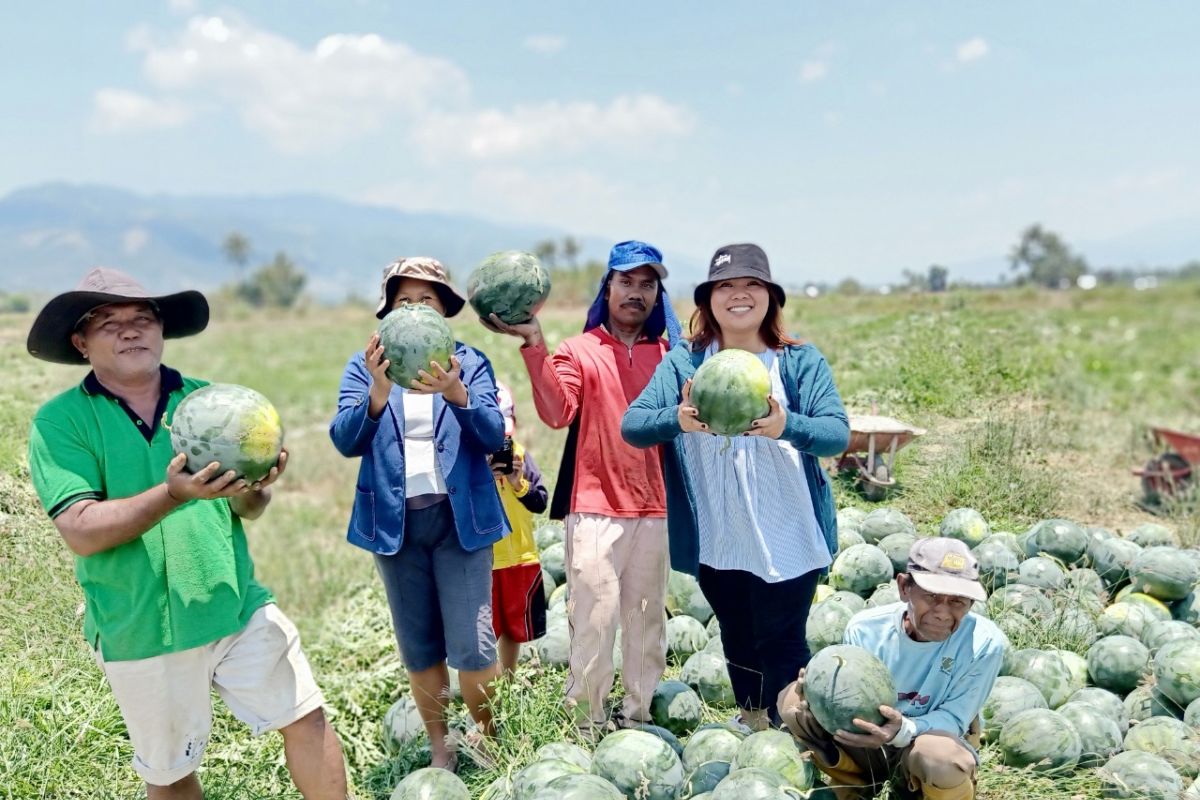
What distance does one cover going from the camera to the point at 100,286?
3.01 metres

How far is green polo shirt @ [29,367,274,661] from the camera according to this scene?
114 inches

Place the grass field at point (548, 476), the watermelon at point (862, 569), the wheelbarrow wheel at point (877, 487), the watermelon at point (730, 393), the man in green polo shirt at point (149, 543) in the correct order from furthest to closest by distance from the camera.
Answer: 1. the wheelbarrow wheel at point (877, 487)
2. the watermelon at point (862, 569)
3. the grass field at point (548, 476)
4. the watermelon at point (730, 393)
5. the man in green polo shirt at point (149, 543)

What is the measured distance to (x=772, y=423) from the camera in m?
3.16

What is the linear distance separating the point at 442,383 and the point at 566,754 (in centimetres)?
154

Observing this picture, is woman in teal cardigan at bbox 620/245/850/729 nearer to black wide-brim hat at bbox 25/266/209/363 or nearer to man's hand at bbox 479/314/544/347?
man's hand at bbox 479/314/544/347

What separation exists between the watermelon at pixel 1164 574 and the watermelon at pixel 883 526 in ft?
3.98

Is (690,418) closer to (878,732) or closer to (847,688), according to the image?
(847,688)

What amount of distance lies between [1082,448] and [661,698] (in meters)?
5.58

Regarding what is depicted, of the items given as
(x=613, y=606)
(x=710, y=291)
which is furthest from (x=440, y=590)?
(x=710, y=291)

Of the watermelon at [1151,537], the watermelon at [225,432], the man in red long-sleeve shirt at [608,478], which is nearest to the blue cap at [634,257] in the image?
the man in red long-sleeve shirt at [608,478]

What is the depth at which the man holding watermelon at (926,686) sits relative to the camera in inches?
116

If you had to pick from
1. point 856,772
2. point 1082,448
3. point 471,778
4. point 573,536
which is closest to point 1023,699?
point 856,772

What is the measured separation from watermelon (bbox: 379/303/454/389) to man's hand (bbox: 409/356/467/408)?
0.02 metres

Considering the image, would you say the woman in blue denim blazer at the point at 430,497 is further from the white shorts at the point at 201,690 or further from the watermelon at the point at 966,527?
the watermelon at the point at 966,527
